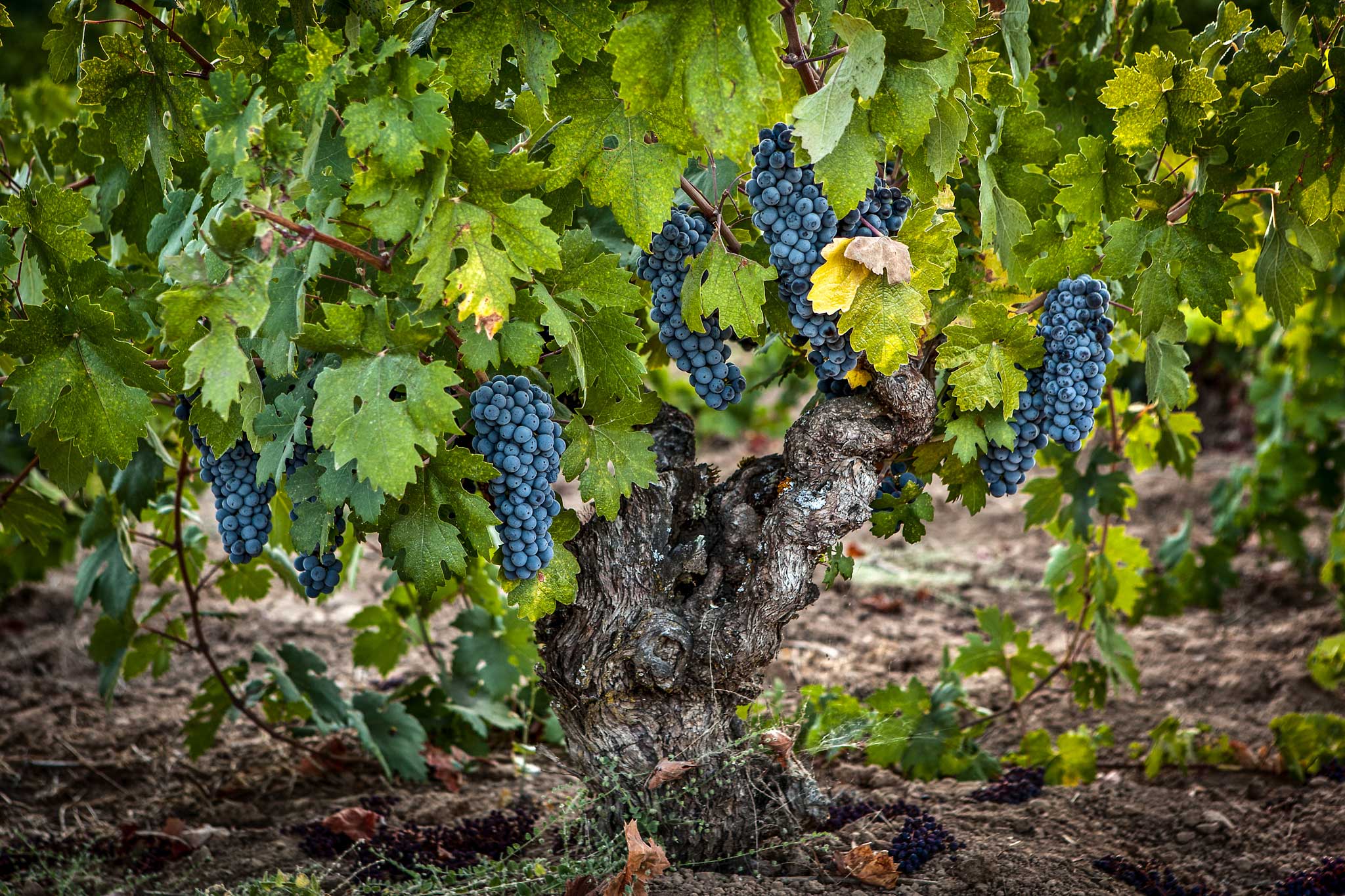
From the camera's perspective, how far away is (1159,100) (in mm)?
2113

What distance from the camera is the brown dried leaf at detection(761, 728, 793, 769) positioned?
2.38 meters

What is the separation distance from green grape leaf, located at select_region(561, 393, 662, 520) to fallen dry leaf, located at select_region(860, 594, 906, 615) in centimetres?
307

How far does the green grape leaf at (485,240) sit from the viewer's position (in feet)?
5.56

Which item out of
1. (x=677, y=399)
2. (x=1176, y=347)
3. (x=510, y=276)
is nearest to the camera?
(x=510, y=276)

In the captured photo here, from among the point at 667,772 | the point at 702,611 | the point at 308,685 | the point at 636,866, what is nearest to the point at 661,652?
the point at 702,611

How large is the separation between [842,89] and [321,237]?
846mm

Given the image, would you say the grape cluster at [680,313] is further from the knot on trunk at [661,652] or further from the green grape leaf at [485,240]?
the knot on trunk at [661,652]

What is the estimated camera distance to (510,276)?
175 centimetres

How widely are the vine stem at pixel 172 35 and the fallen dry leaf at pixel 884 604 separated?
12.1 ft

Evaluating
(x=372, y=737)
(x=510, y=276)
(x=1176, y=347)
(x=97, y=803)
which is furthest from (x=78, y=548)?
(x=1176, y=347)

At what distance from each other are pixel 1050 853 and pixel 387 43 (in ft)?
7.40

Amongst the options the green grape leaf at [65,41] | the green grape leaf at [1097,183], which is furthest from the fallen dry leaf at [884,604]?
the green grape leaf at [65,41]

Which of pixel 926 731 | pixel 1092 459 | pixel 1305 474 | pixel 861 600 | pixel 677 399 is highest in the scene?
pixel 677 399

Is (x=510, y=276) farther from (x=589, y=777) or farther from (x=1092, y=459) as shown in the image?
(x=1092, y=459)
